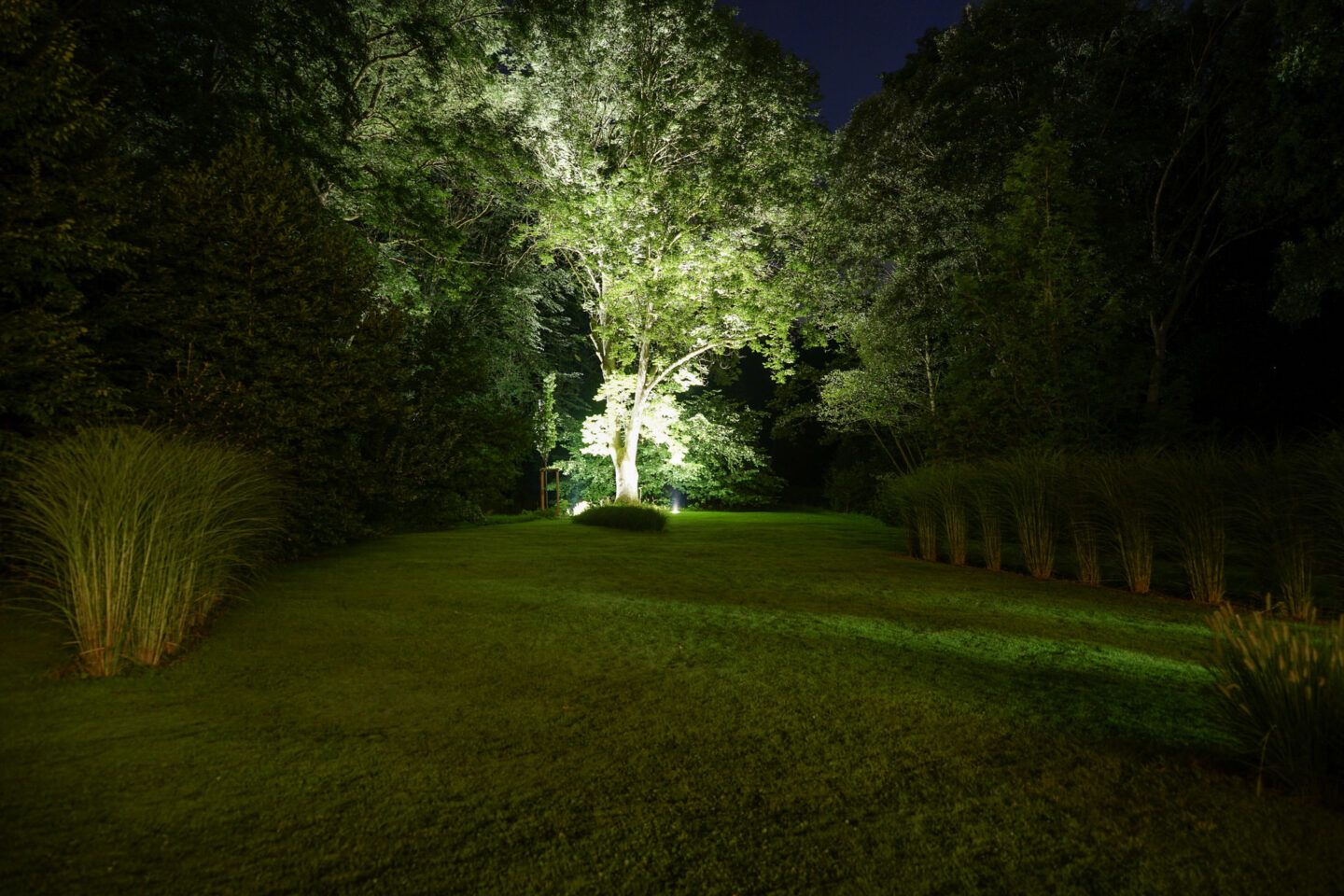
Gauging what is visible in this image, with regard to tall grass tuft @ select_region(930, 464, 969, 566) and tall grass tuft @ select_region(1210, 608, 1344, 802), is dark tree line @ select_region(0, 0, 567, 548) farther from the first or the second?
tall grass tuft @ select_region(1210, 608, 1344, 802)

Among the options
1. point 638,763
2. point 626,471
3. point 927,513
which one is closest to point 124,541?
point 638,763

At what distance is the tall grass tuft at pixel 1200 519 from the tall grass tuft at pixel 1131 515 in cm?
23

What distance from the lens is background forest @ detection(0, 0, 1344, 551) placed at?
757 cm

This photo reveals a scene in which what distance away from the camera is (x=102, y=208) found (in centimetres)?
678

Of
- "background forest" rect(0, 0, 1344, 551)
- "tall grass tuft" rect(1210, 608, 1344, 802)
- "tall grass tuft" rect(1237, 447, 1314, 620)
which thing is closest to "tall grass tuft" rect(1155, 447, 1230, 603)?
"tall grass tuft" rect(1237, 447, 1314, 620)

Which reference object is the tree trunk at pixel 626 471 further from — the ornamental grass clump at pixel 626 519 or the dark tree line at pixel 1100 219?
the dark tree line at pixel 1100 219

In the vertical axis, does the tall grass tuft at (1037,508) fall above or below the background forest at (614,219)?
below

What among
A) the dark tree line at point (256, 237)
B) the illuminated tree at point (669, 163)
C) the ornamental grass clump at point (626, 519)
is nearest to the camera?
the dark tree line at point (256, 237)

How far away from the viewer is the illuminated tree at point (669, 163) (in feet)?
56.2

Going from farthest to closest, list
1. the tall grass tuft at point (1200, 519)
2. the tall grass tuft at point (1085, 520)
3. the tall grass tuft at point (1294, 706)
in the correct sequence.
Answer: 1. the tall grass tuft at point (1085, 520)
2. the tall grass tuft at point (1200, 519)
3. the tall grass tuft at point (1294, 706)

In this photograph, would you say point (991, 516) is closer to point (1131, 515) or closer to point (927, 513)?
point (927, 513)

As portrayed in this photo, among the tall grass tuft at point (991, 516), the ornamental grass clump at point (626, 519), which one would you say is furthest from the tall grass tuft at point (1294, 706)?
the ornamental grass clump at point (626, 519)

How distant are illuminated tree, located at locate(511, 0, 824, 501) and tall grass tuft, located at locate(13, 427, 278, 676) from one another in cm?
1353

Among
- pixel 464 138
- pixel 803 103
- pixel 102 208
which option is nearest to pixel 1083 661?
pixel 102 208
